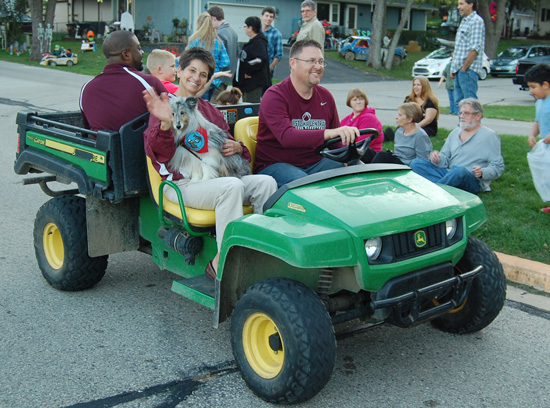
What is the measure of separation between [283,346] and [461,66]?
771 cm

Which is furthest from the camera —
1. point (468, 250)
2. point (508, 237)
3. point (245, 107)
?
point (508, 237)

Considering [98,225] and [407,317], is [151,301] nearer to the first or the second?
[98,225]

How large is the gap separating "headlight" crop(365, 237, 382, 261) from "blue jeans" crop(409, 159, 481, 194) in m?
3.61

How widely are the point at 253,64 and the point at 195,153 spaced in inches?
217

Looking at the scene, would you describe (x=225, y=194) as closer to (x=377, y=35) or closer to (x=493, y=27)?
(x=377, y=35)

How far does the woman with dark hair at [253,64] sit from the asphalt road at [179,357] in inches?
196

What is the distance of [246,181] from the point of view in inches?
168

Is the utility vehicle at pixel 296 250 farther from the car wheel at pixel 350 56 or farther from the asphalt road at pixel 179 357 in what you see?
the car wheel at pixel 350 56

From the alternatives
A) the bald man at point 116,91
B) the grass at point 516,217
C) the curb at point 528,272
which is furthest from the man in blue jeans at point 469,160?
the bald man at point 116,91

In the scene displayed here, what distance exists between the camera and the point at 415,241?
3477mm

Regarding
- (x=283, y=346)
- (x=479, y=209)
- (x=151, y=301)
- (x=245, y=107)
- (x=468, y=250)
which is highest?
(x=245, y=107)

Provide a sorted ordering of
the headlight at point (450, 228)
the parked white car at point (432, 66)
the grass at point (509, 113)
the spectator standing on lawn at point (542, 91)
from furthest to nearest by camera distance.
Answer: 1. the parked white car at point (432, 66)
2. the grass at point (509, 113)
3. the spectator standing on lawn at point (542, 91)
4. the headlight at point (450, 228)

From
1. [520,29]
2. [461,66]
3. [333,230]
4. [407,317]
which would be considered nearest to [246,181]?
[333,230]

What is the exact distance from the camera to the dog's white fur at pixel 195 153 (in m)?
4.17
